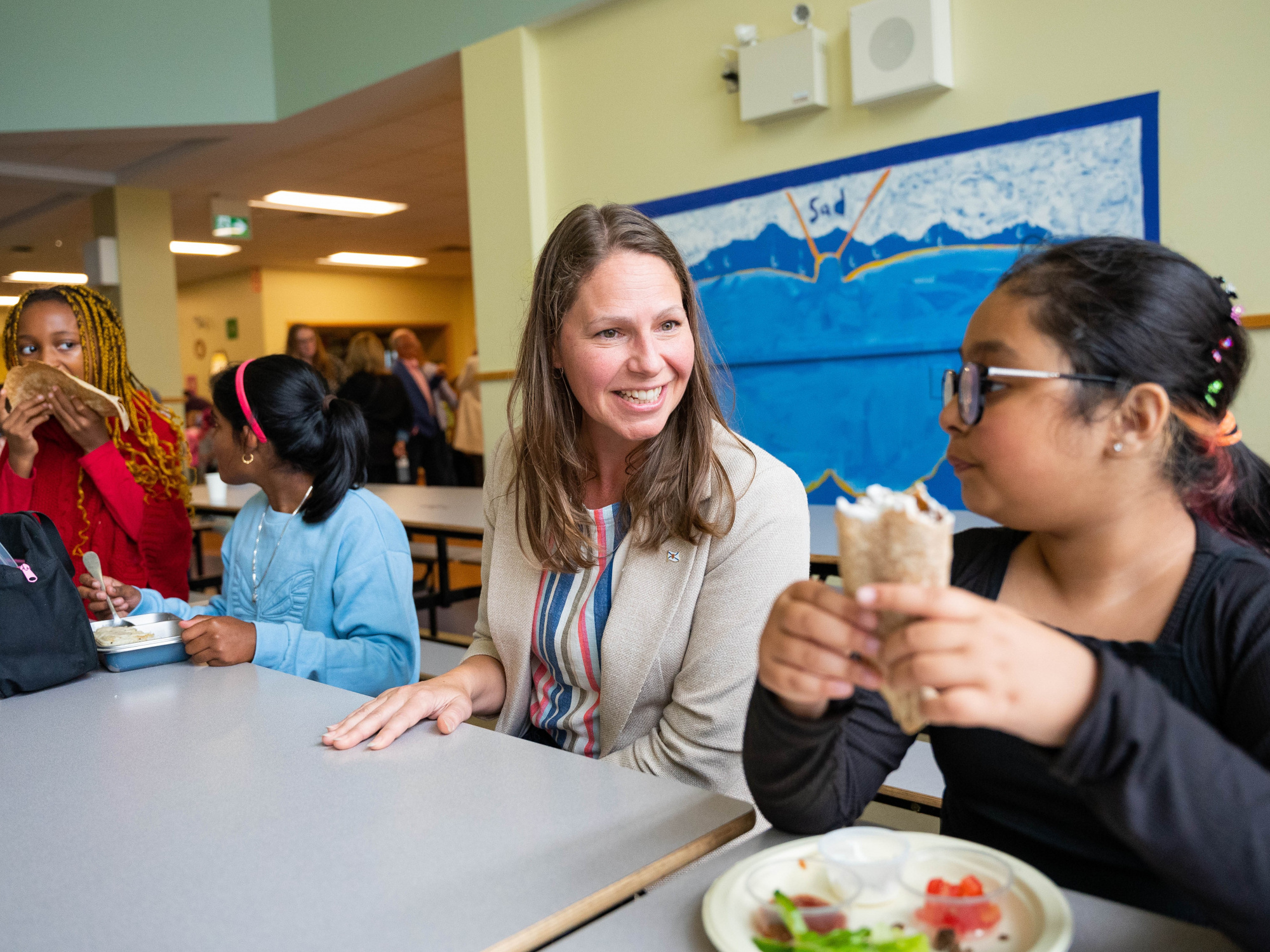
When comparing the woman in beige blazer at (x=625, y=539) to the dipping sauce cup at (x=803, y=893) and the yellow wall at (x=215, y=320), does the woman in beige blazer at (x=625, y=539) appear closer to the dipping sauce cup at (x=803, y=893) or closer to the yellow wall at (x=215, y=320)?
the dipping sauce cup at (x=803, y=893)

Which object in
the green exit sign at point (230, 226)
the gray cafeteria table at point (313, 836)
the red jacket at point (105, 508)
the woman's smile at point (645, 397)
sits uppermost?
the green exit sign at point (230, 226)

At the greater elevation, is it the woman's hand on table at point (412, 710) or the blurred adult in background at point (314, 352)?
the blurred adult in background at point (314, 352)

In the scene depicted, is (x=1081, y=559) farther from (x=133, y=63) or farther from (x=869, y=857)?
(x=133, y=63)

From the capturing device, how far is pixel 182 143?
657cm

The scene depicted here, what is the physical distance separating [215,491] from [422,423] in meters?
3.20

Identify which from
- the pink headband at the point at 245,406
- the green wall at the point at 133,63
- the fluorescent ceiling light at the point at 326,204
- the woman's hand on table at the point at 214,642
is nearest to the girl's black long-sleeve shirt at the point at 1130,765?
the woman's hand on table at the point at 214,642

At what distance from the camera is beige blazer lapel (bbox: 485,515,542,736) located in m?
1.49

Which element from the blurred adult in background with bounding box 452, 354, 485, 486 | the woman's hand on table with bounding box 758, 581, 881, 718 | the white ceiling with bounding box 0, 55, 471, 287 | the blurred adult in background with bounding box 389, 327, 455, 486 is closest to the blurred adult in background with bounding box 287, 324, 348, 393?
the blurred adult in background with bounding box 389, 327, 455, 486

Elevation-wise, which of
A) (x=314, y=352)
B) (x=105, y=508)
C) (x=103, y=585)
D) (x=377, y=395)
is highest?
(x=314, y=352)

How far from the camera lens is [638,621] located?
1.37 m

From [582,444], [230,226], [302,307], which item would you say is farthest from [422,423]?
[582,444]

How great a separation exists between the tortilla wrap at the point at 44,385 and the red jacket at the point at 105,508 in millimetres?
132

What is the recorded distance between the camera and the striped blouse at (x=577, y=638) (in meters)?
1.43

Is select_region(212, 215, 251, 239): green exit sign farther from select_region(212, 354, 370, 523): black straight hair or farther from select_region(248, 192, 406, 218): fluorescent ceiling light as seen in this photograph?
select_region(212, 354, 370, 523): black straight hair
